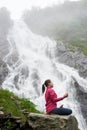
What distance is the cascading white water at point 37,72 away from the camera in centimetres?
5645

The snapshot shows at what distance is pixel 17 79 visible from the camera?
208ft

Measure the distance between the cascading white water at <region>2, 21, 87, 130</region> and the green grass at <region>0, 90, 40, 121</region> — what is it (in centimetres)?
2848

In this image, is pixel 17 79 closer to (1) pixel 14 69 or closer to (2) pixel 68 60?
(1) pixel 14 69

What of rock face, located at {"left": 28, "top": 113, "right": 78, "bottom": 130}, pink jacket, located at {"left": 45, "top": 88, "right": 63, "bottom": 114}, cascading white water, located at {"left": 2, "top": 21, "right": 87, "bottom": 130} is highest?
cascading white water, located at {"left": 2, "top": 21, "right": 87, "bottom": 130}

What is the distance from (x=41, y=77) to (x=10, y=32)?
38.2m

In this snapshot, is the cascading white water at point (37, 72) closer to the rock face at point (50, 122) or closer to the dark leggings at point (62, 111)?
the dark leggings at point (62, 111)

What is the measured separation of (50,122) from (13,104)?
3.64 m

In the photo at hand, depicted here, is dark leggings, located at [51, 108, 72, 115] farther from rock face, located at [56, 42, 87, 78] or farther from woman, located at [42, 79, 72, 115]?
rock face, located at [56, 42, 87, 78]

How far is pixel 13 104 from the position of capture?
15383mm

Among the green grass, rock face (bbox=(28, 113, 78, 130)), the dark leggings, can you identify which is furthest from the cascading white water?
rock face (bbox=(28, 113, 78, 130))

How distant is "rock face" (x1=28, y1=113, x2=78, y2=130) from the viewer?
12.0m

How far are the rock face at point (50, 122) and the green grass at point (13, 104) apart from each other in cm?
173

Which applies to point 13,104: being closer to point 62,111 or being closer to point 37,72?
point 62,111

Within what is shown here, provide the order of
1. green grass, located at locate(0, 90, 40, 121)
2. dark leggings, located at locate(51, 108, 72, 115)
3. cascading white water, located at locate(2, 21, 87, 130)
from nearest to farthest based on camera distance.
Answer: dark leggings, located at locate(51, 108, 72, 115) < green grass, located at locate(0, 90, 40, 121) < cascading white water, located at locate(2, 21, 87, 130)
